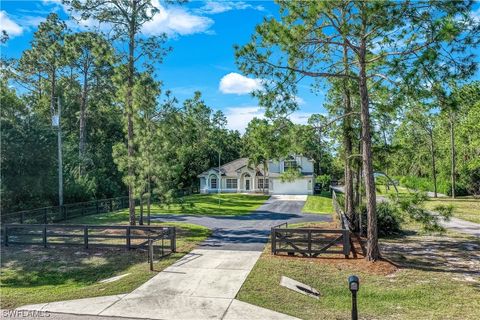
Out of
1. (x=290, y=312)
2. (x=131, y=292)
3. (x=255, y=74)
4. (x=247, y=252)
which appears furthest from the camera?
(x=247, y=252)

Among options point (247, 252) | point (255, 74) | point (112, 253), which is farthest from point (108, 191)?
point (255, 74)

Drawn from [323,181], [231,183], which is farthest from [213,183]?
[323,181]

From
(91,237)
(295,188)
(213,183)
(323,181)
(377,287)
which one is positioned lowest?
(377,287)

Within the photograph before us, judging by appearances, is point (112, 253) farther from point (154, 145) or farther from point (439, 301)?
point (439, 301)

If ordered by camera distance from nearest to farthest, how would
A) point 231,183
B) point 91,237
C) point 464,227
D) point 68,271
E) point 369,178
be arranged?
point 369,178, point 68,271, point 91,237, point 464,227, point 231,183

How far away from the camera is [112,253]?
13.8m

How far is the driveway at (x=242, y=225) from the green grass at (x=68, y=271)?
1297mm

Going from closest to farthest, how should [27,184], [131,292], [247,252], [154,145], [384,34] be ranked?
[131,292] → [384,34] → [247,252] → [154,145] → [27,184]

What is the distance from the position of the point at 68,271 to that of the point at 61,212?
12.1 metres

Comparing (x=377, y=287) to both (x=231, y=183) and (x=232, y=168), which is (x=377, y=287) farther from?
(x=232, y=168)

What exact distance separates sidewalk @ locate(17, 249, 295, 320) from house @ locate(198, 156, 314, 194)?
33566mm

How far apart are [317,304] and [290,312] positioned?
0.90 metres

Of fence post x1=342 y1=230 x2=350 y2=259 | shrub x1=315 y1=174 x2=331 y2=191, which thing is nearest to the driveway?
fence post x1=342 y1=230 x2=350 y2=259

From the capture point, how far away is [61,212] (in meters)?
23.0
